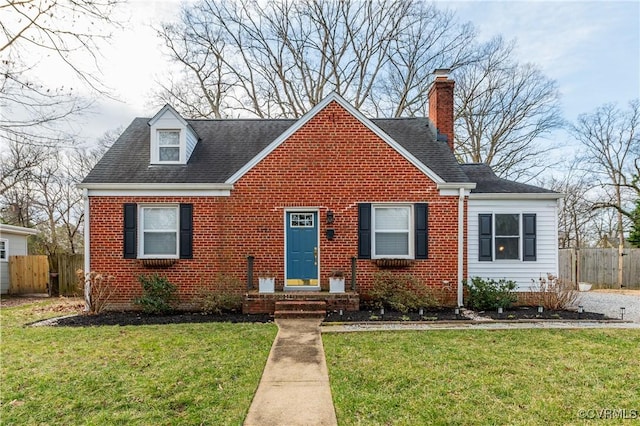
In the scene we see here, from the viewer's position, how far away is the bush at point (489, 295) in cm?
915

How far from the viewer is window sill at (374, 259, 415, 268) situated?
941 centimetres

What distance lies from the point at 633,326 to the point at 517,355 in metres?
4.10

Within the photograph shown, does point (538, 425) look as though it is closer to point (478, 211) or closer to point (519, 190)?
point (478, 211)

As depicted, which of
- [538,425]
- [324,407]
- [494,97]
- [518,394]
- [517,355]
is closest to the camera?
[538,425]

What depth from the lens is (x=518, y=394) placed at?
414 centimetres

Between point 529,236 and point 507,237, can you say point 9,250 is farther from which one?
point 529,236

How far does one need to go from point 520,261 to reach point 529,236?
2.44 feet

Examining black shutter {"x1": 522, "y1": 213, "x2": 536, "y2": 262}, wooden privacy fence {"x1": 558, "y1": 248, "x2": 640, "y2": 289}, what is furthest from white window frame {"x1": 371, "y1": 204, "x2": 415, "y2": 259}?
wooden privacy fence {"x1": 558, "y1": 248, "x2": 640, "y2": 289}

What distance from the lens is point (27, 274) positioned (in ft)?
47.6

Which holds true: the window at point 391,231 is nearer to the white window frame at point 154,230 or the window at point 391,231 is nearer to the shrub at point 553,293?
the shrub at point 553,293

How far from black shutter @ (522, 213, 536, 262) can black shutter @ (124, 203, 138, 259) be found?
10670mm

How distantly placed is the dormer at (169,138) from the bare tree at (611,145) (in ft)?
79.6

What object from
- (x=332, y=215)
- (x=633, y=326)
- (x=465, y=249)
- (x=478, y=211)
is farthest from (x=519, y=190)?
(x=332, y=215)

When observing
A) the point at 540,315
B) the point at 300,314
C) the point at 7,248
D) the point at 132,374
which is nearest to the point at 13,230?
the point at 7,248
